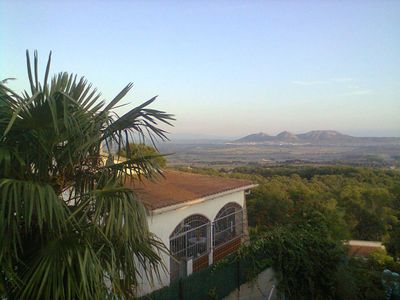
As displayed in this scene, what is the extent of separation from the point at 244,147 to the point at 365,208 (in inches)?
1107

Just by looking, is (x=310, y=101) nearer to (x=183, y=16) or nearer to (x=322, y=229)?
(x=183, y=16)

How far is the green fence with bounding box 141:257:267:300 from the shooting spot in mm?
6191

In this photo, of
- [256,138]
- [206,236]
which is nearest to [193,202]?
→ [206,236]

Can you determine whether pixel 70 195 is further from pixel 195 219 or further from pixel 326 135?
pixel 326 135

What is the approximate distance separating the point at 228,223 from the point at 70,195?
989cm

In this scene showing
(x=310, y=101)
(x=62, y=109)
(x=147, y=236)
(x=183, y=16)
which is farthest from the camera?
(x=310, y=101)

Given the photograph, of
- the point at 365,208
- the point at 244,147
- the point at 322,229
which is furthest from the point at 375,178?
the point at 322,229

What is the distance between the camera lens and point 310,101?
26.0 m

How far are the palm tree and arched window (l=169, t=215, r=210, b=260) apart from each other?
638 centimetres

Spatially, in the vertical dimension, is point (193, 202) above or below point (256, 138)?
below

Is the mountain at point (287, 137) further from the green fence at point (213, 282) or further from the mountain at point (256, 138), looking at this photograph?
the green fence at point (213, 282)

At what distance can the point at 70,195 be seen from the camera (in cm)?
404

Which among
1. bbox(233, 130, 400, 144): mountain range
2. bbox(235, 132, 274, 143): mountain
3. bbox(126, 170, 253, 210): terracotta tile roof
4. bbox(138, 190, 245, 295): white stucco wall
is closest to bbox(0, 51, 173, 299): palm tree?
bbox(126, 170, 253, 210): terracotta tile roof

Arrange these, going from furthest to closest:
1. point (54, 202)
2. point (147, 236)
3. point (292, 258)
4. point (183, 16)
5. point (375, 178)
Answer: point (375, 178)
point (183, 16)
point (292, 258)
point (147, 236)
point (54, 202)
